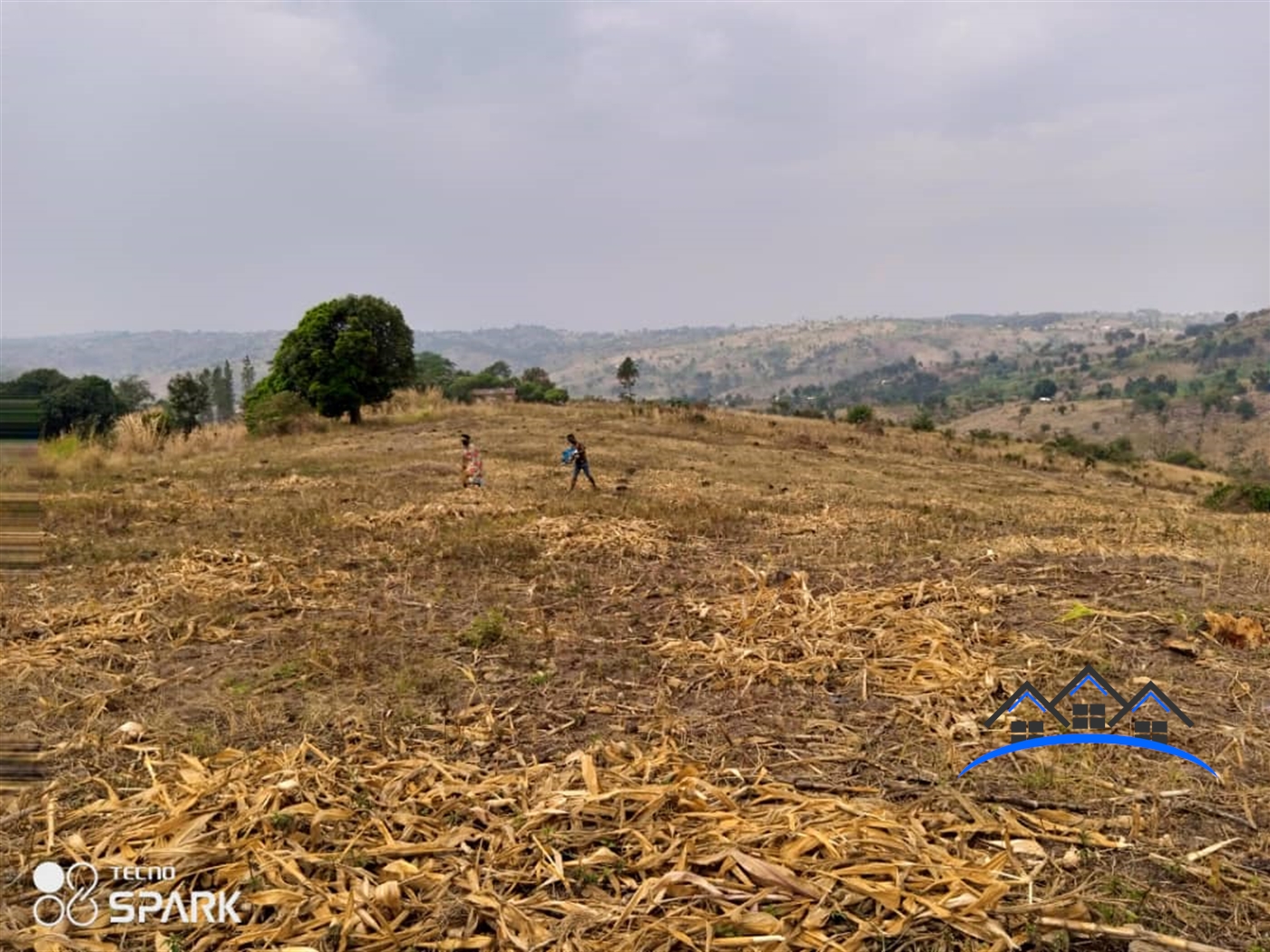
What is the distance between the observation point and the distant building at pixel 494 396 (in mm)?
38531

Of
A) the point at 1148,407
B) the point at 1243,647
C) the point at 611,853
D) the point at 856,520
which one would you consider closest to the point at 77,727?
the point at 611,853

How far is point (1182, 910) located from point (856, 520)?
863cm

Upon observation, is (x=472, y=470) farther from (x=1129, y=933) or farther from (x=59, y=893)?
(x=1129, y=933)

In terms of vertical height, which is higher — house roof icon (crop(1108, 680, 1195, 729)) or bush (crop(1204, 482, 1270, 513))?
house roof icon (crop(1108, 680, 1195, 729))

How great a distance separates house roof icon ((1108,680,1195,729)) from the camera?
4555mm

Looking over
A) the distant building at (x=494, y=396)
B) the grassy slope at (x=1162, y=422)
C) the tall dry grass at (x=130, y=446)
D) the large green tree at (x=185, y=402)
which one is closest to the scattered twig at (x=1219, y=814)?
the tall dry grass at (x=130, y=446)

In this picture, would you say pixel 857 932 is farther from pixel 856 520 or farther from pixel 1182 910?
pixel 856 520

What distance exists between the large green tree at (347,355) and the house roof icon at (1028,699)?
23.5 meters

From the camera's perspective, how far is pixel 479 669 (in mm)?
5758

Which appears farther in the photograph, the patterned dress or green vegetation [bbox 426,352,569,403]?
green vegetation [bbox 426,352,569,403]

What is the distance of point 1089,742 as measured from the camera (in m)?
4.46

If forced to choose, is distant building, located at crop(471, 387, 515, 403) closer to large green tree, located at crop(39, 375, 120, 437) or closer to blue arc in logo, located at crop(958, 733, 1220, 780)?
large green tree, located at crop(39, 375, 120, 437)
